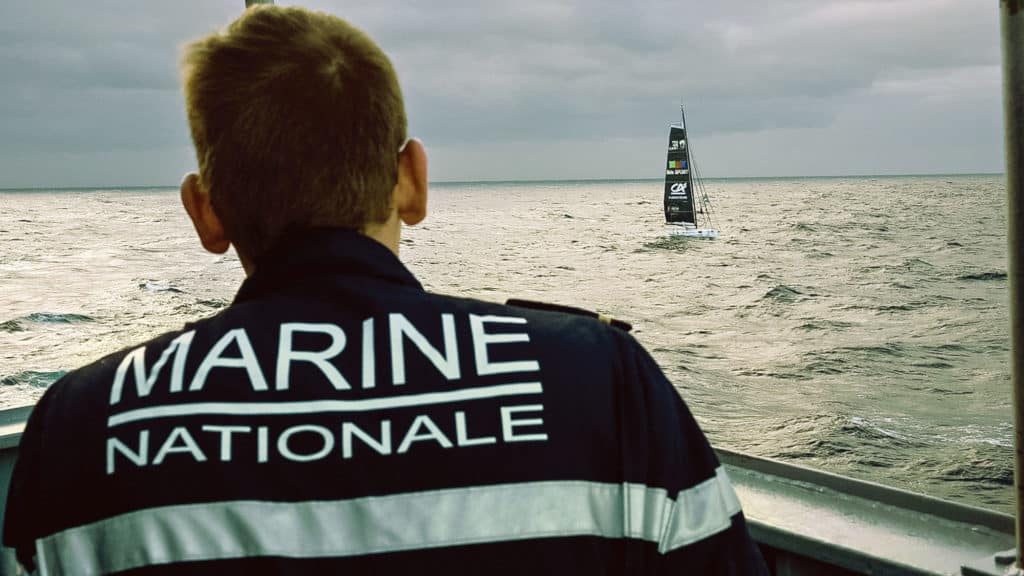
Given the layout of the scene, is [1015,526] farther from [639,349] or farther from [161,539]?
[161,539]

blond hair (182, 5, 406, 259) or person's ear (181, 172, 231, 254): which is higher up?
blond hair (182, 5, 406, 259)

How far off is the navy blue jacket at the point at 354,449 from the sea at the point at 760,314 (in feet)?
0.21

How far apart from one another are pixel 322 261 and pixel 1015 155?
901mm

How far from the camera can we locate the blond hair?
710mm

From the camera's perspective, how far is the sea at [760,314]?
1133cm

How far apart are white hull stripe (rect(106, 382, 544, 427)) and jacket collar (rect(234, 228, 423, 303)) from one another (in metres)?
0.11

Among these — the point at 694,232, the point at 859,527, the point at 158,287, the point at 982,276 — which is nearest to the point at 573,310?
the point at 859,527

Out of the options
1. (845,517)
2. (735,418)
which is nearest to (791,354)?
(735,418)

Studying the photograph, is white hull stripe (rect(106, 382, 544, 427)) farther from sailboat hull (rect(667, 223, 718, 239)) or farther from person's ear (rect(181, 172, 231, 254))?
sailboat hull (rect(667, 223, 718, 239))

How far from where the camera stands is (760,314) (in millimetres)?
22172

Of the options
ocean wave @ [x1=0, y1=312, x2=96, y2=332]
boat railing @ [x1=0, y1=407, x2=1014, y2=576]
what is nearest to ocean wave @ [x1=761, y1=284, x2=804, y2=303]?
ocean wave @ [x1=0, y1=312, x2=96, y2=332]

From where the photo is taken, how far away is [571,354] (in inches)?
27.1

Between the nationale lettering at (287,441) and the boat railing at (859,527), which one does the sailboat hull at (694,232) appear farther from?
the nationale lettering at (287,441)

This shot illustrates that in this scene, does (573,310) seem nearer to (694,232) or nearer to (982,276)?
(982,276)
